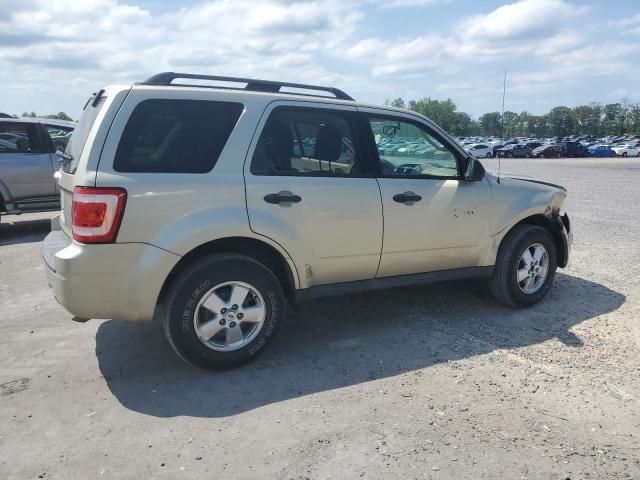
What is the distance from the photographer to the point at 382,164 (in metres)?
4.36

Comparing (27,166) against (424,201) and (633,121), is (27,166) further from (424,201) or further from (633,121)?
(633,121)

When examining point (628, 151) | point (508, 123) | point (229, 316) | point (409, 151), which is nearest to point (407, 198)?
point (409, 151)

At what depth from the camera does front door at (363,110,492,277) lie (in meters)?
4.36

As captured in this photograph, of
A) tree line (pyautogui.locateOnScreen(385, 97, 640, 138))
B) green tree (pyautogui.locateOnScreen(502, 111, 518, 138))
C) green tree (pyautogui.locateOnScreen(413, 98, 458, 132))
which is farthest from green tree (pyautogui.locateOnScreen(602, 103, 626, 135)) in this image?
green tree (pyautogui.locateOnScreen(413, 98, 458, 132))

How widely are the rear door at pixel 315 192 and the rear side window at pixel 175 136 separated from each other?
26 cm

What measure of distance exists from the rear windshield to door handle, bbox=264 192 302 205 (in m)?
1.27

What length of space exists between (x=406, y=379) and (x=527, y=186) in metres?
2.39

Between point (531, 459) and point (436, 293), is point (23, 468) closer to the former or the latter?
point (531, 459)

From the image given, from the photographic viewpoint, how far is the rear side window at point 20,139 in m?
8.69

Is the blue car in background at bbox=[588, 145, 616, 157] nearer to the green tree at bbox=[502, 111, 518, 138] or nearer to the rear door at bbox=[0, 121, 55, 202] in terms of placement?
the green tree at bbox=[502, 111, 518, 138]

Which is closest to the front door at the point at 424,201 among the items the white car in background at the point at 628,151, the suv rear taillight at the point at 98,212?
the suv rear taillight at the point at 98,212

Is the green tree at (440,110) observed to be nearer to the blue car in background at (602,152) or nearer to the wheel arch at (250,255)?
the blue car in background at (602,152)

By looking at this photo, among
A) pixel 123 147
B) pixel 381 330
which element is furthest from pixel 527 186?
pixel 123 147

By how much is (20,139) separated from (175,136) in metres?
6.59
